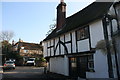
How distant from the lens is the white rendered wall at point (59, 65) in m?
14.4

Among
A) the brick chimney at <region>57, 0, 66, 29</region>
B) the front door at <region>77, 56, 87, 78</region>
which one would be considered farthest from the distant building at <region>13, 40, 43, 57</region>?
the front door at <region>77, 56, 87, 78</region>

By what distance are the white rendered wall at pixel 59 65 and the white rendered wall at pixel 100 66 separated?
13.6ft

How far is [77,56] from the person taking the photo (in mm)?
12867

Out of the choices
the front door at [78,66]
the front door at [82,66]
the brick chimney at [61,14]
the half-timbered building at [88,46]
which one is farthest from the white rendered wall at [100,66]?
the brick chimney at [61,14]

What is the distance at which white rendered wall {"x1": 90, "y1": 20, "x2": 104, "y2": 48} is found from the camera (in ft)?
33.1

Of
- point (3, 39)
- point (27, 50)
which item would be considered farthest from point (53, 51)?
point (3, 39)

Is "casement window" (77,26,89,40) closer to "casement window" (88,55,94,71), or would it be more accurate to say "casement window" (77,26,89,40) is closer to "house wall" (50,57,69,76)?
"casement window" (88,55,94,71)

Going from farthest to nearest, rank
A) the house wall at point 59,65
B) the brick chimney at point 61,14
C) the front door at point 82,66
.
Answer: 1. the brick chimney at point 61,14
2. the house wall at point 59,65
3. the front door at point 82,66

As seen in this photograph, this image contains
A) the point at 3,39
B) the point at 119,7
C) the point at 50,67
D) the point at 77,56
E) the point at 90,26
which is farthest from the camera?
the point at 3,39

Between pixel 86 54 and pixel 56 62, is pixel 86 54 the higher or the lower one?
the higher one

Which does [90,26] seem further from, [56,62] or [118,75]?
[56,62]

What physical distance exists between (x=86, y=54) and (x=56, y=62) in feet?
21.1

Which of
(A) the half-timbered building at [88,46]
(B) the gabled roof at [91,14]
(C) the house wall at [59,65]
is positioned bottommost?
(C) the house wall at [59,65]

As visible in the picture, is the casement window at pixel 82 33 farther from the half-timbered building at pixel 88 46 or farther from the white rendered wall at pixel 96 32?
the white rendered wall at pixel 96 32
